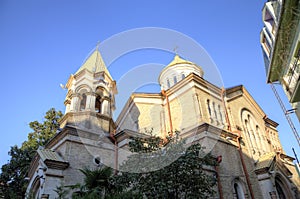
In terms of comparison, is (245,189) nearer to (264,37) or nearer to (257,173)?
(257,173)

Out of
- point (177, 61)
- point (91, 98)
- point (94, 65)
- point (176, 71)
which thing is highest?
point (177, 61)

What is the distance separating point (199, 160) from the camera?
8.61 m

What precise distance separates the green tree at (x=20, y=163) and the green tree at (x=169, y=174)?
40.9 ft

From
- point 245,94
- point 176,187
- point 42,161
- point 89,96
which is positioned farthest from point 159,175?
point 245,94

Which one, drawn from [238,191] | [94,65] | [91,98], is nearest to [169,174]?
[238,191]

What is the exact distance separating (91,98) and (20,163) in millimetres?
10290

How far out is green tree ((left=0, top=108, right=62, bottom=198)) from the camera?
1759cm

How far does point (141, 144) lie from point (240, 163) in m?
6.96

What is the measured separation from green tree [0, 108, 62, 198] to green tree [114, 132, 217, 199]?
12.5 m

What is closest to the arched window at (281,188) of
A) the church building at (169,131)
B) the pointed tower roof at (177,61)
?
the church building at (169,131)

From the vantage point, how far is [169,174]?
7973 mm

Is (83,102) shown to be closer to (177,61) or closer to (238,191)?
(177,61)

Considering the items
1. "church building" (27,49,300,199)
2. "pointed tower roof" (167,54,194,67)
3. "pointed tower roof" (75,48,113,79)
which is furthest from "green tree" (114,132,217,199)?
"pointed tower roof" (167,54,194,67)

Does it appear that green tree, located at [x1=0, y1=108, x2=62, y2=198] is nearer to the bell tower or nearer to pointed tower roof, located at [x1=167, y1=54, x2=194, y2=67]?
the bell tower
